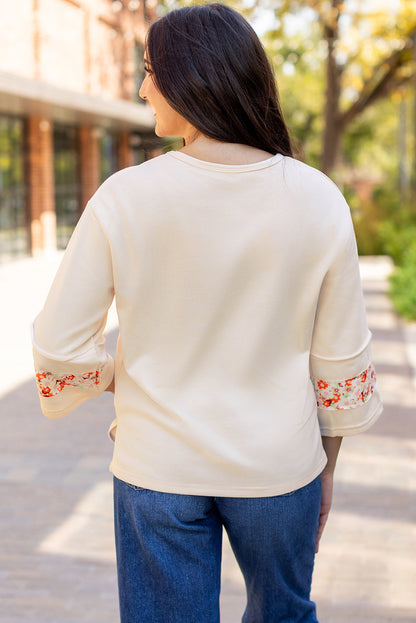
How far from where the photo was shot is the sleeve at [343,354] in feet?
5.46

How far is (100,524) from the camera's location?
4.22 meters

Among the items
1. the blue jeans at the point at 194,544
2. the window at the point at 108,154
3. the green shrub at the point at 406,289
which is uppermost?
the blue jeans at the point at 194,544

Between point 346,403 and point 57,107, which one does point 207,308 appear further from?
point 57,107

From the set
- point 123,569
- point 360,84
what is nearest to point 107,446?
point 123,569

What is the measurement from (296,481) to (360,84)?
22966mm

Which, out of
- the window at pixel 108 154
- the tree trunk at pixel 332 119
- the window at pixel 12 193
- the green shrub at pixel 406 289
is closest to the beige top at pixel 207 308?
the green shrub at pixel 406 289

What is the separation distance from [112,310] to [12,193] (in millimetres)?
7228

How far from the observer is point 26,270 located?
18.2 meters

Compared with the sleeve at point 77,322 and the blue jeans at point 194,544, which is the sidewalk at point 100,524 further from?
the sleeve at point 77,322

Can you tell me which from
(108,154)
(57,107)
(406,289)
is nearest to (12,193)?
(57,107)

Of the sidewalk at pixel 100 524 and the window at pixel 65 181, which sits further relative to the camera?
the window at pixel 65 181

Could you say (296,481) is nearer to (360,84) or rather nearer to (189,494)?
(189,494)

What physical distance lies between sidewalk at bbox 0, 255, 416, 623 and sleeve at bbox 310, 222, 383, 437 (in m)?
1.75

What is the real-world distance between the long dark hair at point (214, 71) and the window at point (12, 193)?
1724cm
